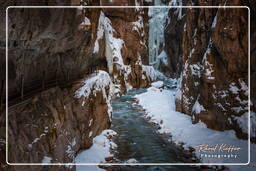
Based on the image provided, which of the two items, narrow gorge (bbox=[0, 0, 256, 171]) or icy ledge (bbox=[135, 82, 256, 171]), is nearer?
narrow gorge (bbox=[0, 0, 256, 171])

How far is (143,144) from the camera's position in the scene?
8.54 metres

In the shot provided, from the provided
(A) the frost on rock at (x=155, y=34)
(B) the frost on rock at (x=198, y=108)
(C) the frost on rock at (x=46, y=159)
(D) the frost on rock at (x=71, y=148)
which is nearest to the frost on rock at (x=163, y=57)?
(A) the frost on rock at (x=155, y=34)

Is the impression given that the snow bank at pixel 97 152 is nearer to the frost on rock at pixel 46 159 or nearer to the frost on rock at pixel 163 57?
the frost on rock at pixel 46 159

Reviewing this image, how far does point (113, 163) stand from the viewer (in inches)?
262

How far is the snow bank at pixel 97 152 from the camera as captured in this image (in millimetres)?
6422

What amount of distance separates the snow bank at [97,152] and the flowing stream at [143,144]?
347 mm

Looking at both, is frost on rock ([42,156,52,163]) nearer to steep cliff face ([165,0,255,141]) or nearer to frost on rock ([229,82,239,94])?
steep cliff face ([165,0,255,141])

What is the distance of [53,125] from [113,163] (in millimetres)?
2790

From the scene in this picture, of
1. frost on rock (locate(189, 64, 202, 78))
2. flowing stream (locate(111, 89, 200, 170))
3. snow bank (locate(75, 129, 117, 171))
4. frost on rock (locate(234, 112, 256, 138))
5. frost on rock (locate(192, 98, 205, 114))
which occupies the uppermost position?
frost on rock (locate(189, 64, 202, 78))

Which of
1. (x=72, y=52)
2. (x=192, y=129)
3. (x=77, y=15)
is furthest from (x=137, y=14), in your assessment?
(x=77, y=15)

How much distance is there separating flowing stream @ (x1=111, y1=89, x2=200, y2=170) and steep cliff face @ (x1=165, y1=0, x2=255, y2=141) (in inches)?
84.4

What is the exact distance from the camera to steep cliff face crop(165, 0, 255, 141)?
7703mm

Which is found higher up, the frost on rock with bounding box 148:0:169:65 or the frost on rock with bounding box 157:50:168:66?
the frost on rock with bounding box 148:0:169:65

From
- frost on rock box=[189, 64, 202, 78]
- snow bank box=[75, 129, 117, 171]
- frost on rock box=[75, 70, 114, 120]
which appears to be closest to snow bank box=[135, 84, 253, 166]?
frost on rock box=[189, 64, 202, 78]
